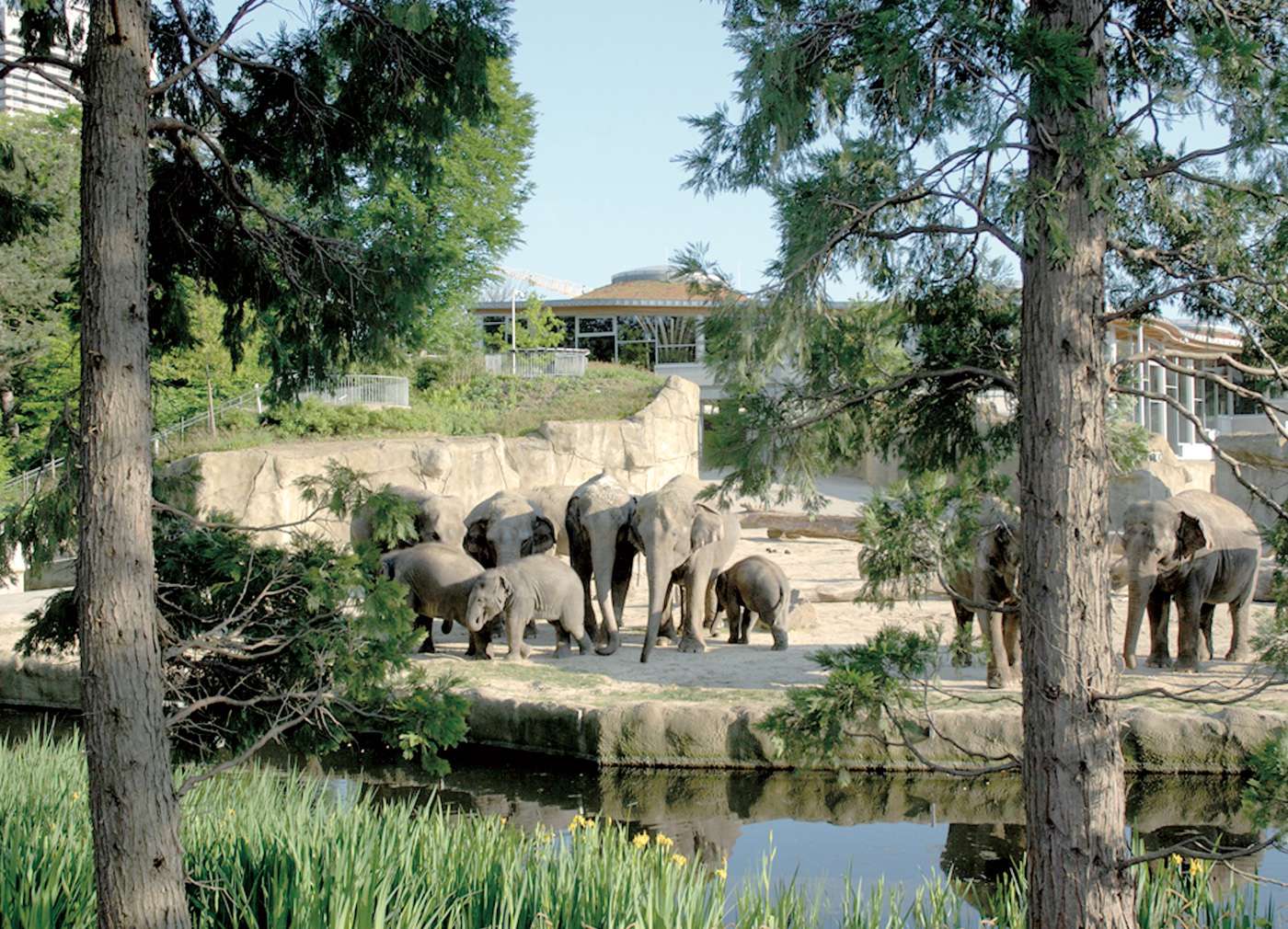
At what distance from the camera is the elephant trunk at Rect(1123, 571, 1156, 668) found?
1280 centimetres

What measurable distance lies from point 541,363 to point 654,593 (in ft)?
73.9

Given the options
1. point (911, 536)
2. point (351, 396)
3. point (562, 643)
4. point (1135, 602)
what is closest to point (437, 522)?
point (562, 643)

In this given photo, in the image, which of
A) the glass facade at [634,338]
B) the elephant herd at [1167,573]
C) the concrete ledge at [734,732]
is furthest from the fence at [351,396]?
the elephant herd at [1167,573]

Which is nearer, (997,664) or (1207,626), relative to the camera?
(997,664)

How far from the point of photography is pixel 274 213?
256 inches

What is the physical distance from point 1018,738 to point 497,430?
2148cm

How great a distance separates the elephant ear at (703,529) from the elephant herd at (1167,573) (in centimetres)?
296

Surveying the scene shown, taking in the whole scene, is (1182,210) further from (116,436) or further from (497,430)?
(497,430)

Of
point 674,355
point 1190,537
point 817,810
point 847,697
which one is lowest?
point 817,810

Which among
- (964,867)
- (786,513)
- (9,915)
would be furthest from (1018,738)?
(786,513)

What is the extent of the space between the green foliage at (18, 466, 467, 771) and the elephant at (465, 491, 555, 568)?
30.9 feet

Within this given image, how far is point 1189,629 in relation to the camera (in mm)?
12938

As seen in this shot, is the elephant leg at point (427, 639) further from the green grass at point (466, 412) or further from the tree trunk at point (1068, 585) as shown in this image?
the green grass at point (466, 412)

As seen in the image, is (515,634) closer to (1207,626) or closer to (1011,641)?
(1011,641)
